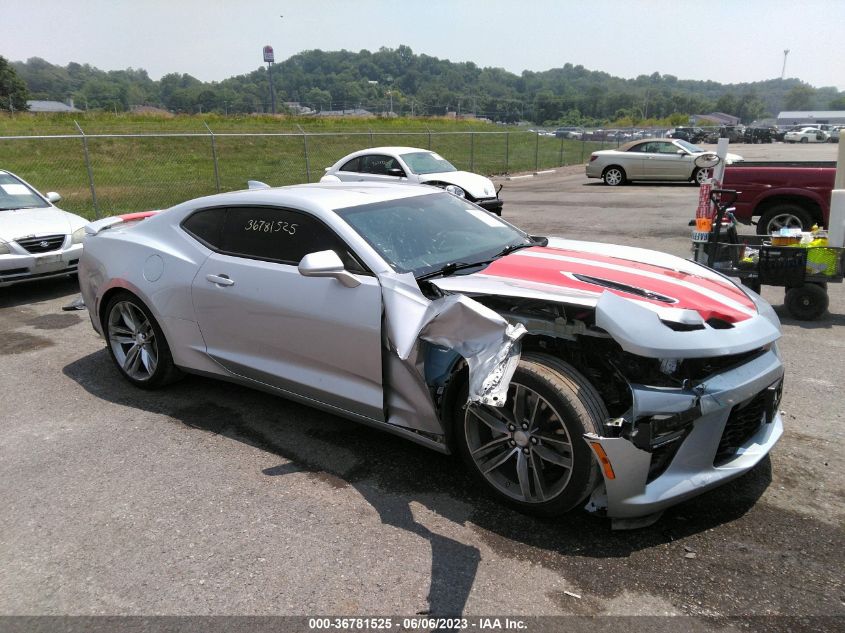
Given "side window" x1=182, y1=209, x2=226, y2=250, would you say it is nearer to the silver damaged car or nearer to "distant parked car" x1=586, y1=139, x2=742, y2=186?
the silver damaged car

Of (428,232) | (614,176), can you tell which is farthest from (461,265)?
(614,176)

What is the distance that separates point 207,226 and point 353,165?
10221mm

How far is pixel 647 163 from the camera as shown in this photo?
2067cm

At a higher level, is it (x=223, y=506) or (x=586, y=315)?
(x=586, y=315)

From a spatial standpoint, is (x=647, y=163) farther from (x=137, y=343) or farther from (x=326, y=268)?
(x=326, y=268)

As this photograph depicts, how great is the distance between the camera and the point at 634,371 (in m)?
2.97

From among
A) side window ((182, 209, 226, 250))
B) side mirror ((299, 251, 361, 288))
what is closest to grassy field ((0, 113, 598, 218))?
side window ((182, 209, 226, 250))

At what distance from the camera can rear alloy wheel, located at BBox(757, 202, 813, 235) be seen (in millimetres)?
9109

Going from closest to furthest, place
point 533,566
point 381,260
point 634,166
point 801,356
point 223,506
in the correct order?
point 533,566, point 223,506, point 381,260, point 801,356, point 634,166

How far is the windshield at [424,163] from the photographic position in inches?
549

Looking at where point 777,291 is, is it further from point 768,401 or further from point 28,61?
point 28,61

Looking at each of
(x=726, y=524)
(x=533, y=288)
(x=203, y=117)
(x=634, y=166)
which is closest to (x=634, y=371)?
(x=533, y=288)

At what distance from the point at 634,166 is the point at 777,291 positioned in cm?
1433

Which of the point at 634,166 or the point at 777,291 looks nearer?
the point at 777,291
